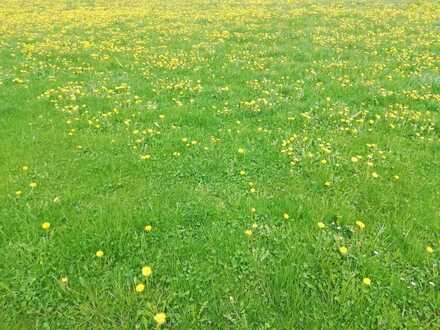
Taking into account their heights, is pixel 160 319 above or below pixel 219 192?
above

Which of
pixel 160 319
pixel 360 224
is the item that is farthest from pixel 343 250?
pixel 160 319

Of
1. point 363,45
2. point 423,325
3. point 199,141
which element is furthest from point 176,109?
point 363,45

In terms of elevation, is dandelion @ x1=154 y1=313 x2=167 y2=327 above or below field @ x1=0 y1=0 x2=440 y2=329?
above

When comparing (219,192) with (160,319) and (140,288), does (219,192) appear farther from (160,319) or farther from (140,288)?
(160,319)

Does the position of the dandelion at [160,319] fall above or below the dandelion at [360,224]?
above

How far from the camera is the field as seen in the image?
3.55 meters

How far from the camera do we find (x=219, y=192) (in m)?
5.21

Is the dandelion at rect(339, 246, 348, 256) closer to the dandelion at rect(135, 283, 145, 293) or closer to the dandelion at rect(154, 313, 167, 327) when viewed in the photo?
the dandelion at rect(154, 313, 167, 327)

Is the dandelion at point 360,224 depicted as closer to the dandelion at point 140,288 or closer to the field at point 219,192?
the field at point 219,192

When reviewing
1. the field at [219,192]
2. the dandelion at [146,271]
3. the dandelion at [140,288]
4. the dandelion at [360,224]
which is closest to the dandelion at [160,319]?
the field at [219,192]

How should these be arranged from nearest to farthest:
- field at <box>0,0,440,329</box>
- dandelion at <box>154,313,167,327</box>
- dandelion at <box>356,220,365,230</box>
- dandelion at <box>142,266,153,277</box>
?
dandelion at <box>154,313,167,327</box>, field at <box>0,0,440,329</box>, dandelion at <box>142,266,153,277</box>, dandelion at <box>356,220,365,230</box>

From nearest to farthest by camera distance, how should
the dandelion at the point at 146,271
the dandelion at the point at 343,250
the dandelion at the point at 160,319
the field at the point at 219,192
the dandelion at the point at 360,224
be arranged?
1. the dandelion at the point at 160,319
2. the field at the point at 219,192
3. the dandelion at the point at 146,271
4. the dandelion at the point at 343,250
5. the dandelion at the point at 360,224

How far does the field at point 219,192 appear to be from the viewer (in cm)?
355

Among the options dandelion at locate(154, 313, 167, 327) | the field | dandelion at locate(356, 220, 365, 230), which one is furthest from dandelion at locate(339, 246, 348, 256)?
dandelion at locate(154, 313, 167, 327)
